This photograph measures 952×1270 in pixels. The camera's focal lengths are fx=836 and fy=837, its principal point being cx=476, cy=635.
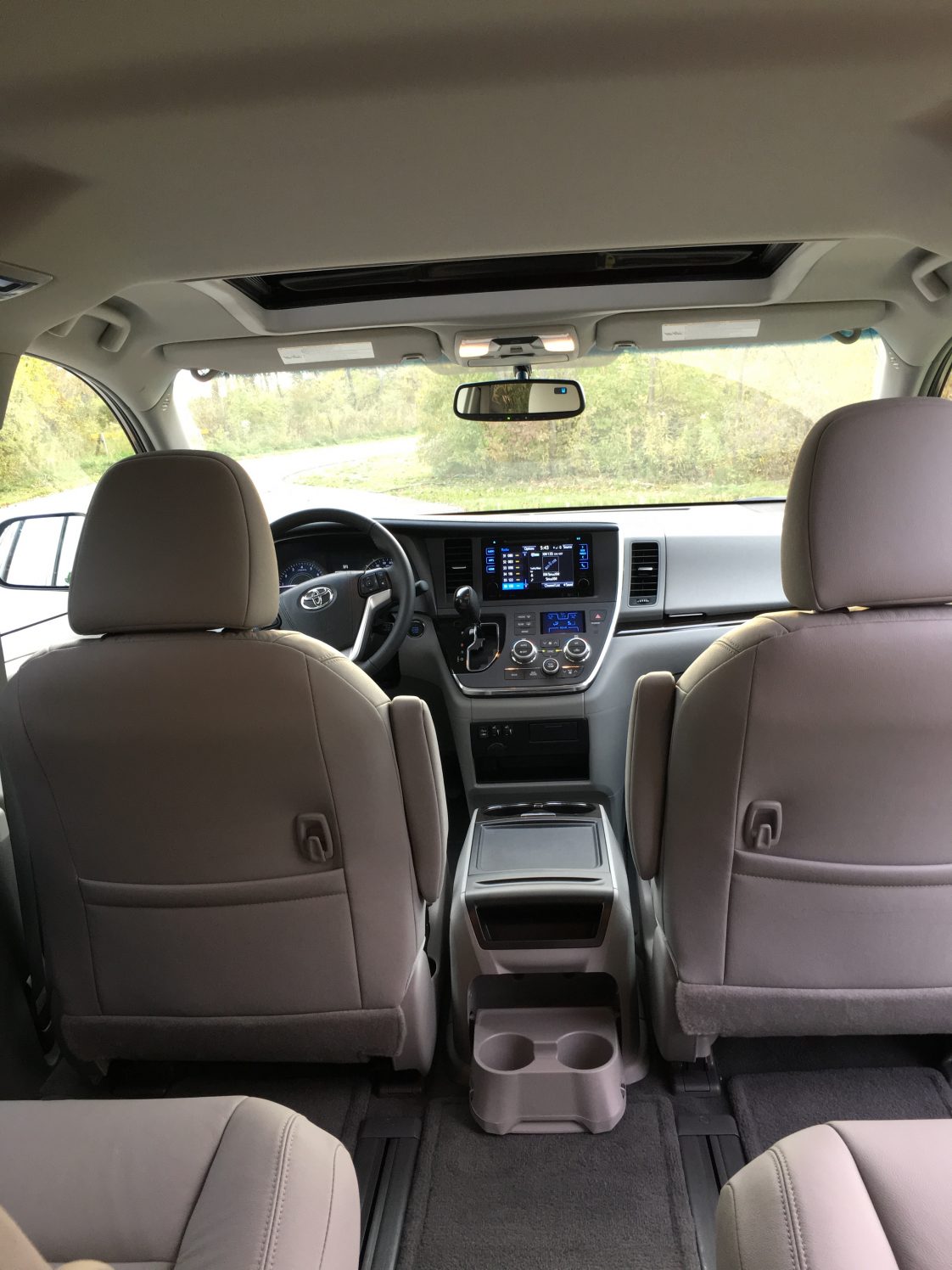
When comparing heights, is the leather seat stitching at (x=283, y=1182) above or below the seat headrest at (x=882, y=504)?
below

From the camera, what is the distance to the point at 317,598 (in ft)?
9.86

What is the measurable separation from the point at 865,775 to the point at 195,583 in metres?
1.41

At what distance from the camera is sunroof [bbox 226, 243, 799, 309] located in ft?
8.53

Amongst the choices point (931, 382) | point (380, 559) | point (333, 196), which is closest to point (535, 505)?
point (380, 559)

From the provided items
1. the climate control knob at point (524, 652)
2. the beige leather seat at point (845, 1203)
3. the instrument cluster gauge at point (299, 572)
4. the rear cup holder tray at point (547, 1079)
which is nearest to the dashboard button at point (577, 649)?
the climate control knob at point (524, 652)

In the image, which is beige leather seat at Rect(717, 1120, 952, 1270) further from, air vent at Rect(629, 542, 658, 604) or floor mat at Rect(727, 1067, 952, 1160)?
air vent at Rect(629, 542, 658, 604)

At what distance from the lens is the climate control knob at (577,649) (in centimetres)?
325

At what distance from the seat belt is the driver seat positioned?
0.13ft

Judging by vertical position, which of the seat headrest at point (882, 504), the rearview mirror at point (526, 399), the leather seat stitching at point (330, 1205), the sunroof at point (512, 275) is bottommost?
the leather seat stitching at point (330, 1205)

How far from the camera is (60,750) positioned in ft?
5.73

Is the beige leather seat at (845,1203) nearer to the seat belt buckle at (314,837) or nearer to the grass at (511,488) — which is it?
the seat belt buckle at (314,837)

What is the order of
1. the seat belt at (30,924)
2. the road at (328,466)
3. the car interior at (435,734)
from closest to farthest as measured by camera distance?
the car interior at (435,734) → the seat belt at (30,924) → the road at (328,466)

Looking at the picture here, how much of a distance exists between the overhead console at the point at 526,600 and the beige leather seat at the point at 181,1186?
2.03 m

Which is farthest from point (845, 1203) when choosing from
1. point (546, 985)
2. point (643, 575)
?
point (643, 575)
